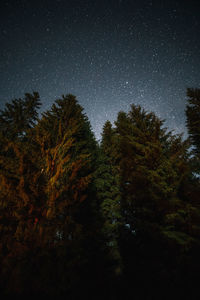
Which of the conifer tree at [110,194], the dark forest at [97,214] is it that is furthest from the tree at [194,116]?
the conifer tree at [110,194]

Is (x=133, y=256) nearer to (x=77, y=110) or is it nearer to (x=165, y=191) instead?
(x=165, y=191)

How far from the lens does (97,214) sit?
945 cm

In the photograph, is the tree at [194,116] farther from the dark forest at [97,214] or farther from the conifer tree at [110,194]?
the conifer tree at [110,194]

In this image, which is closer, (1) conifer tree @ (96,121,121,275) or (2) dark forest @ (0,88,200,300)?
(2) dark forest @ (0,88,200,300)

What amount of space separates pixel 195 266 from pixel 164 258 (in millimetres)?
1278

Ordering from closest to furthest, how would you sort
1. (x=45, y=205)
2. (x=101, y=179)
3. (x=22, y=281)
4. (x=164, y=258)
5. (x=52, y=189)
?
(x=22, y=281), (x=45, y=205), (x=52, y=189), (x=164, y=258), (x=101, y=179)

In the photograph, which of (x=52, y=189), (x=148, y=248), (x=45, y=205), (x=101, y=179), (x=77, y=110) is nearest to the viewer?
(x=45, y=205)

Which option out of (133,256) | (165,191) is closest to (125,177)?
(165,191)

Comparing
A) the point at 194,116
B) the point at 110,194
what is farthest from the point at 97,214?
the point at 194,116

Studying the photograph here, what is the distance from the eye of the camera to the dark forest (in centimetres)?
308

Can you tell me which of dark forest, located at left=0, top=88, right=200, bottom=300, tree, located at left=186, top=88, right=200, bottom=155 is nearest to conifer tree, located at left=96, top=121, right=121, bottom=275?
dark forest, located at left=0, top=88, right=200, bottom=300

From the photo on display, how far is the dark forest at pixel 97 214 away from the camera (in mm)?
3076

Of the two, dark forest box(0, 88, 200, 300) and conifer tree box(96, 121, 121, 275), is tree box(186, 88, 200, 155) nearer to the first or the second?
dark forest box(0, 88, 200, 300)

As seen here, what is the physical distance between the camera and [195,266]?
564 centimetres
